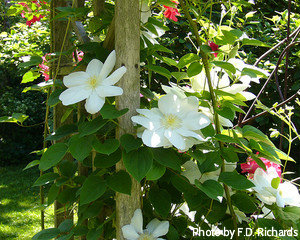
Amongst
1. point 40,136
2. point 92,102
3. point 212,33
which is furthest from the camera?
point 40,136

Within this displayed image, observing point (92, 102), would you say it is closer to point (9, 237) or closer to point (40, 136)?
point (9, 237)

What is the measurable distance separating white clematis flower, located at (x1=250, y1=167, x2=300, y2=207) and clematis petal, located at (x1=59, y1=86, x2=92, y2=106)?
47cm

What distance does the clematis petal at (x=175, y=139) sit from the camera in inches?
28.1

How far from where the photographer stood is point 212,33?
3.07 feet

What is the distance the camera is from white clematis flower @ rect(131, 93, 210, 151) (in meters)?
0.73

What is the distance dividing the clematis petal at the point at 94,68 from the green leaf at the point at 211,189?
340mm

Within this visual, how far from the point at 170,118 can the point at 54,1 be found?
77cm

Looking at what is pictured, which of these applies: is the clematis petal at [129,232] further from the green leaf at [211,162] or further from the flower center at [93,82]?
the flower center at [93,82]

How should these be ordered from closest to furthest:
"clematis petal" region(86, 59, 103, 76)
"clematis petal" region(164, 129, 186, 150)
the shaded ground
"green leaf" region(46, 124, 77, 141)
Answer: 1. "clematis petal" region(164, 129, 186, 150)
2. "clematis petal" region(86, 59, 103, 76)
3. "green leaf" region(46, 124, 77, 141)
4. the shaded ground

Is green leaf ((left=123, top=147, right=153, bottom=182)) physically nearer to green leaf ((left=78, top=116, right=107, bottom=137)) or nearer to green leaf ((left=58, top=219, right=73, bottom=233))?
green leaf ((left=78, top=116, right=107, bottom=137))

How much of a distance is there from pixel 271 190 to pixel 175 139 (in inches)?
12.2

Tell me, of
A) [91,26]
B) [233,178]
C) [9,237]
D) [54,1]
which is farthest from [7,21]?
[233,178]

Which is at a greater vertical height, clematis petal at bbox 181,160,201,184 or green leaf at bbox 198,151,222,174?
green leaf at bbox 198,151,222,174

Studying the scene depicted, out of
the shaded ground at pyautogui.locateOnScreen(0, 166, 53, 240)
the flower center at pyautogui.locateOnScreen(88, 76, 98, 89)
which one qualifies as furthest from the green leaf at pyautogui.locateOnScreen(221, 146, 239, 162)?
the shaded ground at pyautogui.locateOnScreen(0, 166, 53, 240)
